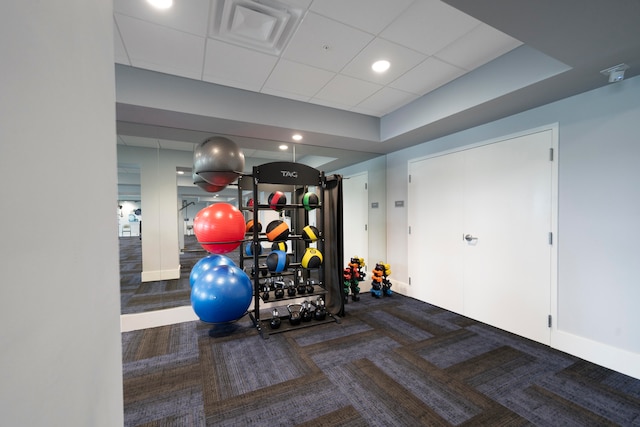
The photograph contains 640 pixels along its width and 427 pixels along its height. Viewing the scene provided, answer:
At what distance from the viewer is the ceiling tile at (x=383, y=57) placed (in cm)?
253

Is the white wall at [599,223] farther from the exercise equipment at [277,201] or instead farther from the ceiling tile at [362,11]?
the exercise equipment at [277,201]

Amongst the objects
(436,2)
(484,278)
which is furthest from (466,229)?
(436,2)

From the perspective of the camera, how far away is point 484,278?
3.60 m

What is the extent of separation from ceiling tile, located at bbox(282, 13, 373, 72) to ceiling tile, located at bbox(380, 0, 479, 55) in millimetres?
270

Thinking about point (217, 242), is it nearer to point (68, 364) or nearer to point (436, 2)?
point (68, 364)

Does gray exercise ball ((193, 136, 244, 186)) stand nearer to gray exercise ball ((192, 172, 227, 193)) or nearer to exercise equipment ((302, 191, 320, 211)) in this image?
gray exercise ball ((192, 172, 227, 193))

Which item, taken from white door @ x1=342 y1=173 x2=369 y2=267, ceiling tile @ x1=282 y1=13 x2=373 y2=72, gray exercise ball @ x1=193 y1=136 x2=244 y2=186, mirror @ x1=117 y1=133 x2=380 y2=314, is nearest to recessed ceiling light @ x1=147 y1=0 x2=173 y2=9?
ceiling tile @ x1=282 y1=13 x2=373 y2=72

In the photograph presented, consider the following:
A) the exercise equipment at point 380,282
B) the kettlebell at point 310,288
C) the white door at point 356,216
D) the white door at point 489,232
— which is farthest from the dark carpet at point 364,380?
the white door at point 356,216

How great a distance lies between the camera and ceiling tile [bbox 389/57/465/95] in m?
2.86

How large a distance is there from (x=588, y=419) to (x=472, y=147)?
301 cm

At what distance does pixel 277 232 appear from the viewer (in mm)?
3473

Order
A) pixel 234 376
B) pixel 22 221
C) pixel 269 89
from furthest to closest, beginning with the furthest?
pixel 269 89
pixel 234 376
pixel 22 221

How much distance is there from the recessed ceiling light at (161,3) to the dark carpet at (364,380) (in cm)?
304

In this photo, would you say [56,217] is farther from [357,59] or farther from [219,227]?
[357,59]
